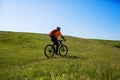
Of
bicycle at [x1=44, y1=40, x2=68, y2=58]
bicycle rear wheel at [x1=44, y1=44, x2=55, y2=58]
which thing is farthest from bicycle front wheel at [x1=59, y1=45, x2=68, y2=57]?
bicycle rear wheel at [x1=44, y1=44, x2=55, y2=58]

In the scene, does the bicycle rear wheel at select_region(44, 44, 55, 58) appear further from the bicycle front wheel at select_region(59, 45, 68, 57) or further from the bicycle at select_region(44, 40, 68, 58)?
the bicycle front wheel at select_region(59, 45, 68, 57)

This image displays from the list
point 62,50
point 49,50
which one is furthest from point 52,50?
point 62,50

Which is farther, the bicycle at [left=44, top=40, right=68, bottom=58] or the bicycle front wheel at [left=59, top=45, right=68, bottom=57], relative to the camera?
the bicycle front wheel at [left=59, top=45, right=68, bottom=57]

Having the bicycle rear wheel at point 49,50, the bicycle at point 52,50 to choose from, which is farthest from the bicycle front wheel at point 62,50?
the bicycle rear wheel at point 49,50

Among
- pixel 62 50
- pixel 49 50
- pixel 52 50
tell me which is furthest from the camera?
pixel 62 50

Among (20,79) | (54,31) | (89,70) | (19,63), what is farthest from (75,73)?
(54,31)

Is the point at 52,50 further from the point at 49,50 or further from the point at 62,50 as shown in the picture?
the point at 62,50

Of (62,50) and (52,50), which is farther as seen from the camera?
(62,50)

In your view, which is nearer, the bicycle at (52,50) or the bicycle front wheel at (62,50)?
the bicycle at (52,50)

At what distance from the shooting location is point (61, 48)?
2586cm

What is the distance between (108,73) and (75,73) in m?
2.12

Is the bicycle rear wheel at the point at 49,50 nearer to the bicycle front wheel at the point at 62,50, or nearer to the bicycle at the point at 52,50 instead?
the bicycle at the point at 52,50

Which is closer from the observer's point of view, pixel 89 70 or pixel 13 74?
pixel 13 74

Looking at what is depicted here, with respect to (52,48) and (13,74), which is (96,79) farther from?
(52,48)
